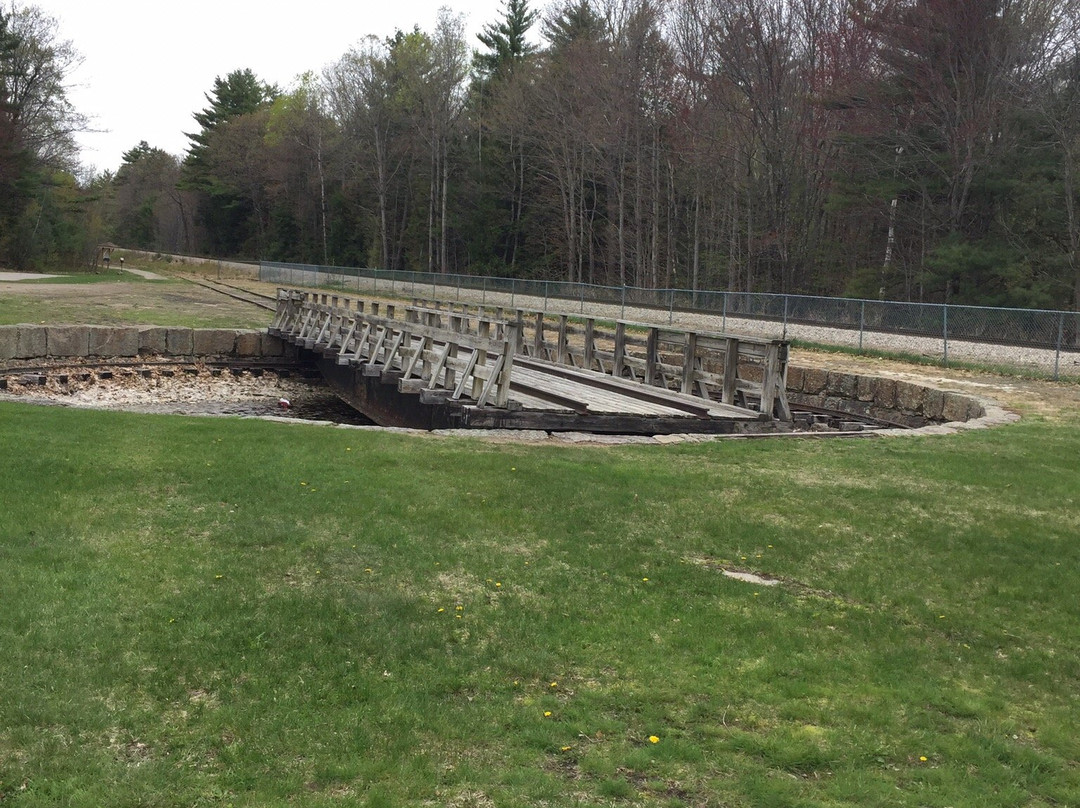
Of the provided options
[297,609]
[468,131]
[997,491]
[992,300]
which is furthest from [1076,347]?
[468,131]

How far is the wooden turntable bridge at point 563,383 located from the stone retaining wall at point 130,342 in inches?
239

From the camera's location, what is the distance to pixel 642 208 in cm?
5012

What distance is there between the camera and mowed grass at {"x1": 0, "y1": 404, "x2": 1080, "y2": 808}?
13.5 feet

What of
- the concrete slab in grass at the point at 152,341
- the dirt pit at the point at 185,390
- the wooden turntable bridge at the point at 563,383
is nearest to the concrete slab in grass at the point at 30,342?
the dirt pit at the point at 185,390

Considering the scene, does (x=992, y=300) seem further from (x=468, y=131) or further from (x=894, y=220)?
(x=468, y=131)

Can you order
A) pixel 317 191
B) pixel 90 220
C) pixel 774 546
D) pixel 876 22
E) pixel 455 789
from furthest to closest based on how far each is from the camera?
pixel 317 191, pixel 90 220, pixel 876 22, pixel 774 546, pixel 455 789

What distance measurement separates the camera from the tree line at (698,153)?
30906 millimetres

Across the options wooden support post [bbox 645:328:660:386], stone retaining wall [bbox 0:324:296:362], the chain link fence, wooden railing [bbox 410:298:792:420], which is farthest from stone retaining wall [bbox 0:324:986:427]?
the chain link fence

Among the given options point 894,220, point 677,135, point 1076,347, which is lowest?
point 1076,347

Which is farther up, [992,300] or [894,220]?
[894,220]

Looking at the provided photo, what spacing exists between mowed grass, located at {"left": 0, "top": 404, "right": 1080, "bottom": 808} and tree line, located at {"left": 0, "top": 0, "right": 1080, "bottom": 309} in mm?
24874

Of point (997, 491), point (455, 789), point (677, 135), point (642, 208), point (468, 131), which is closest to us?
point (455, 789)

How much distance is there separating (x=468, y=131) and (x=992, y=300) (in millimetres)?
41742

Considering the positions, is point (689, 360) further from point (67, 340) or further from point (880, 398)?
point (67, 340)
